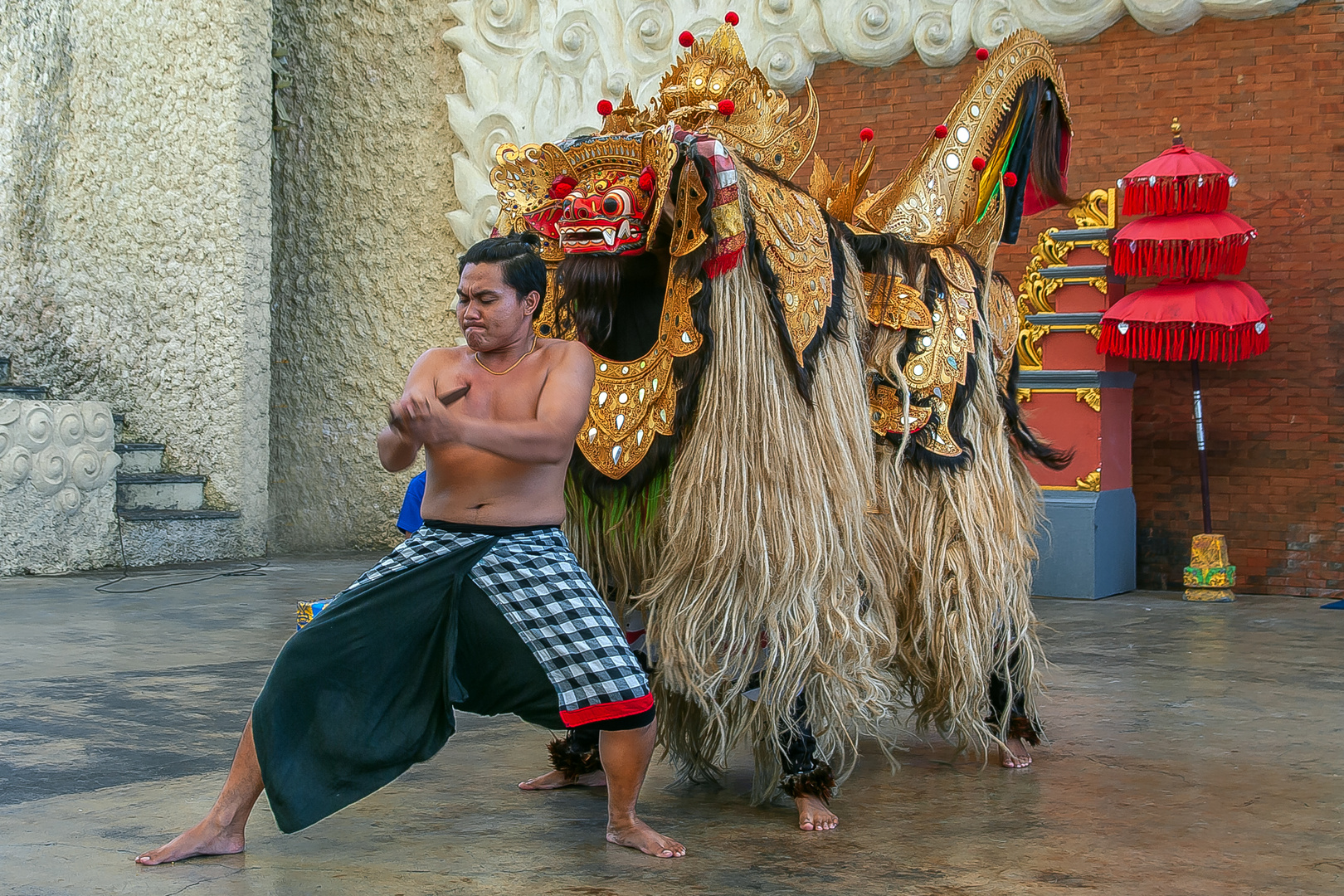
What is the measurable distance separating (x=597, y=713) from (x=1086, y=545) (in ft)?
15.9

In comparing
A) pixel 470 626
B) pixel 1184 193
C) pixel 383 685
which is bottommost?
pixel 383 685

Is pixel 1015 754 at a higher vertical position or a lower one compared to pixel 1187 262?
lower

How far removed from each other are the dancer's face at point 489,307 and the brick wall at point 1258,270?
5.38m

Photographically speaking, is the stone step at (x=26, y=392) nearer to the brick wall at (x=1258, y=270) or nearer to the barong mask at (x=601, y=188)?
the barong mask at (x=601, y=188)

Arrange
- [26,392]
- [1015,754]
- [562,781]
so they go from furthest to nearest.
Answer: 1. [26,392]
2. [1015,754]
3. [562,781]

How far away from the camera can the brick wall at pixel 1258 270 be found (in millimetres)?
6797

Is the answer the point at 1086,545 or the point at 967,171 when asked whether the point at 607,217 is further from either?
the point at 1086,545

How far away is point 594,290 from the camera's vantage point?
3.08 metres

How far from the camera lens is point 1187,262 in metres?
6.55

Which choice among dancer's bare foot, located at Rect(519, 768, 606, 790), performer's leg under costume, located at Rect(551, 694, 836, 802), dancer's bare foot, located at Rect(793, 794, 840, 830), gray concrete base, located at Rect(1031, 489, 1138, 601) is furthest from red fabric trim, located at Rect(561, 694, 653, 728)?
gray concrete base, located at Rect(1031, 489, 1138, 601)

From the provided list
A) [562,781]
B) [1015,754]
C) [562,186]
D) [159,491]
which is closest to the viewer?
[562,186]

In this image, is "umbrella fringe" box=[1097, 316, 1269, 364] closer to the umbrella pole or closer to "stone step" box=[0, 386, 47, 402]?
the umbrella pole

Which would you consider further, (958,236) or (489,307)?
(958,236)

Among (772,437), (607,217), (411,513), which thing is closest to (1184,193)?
(411,513)
